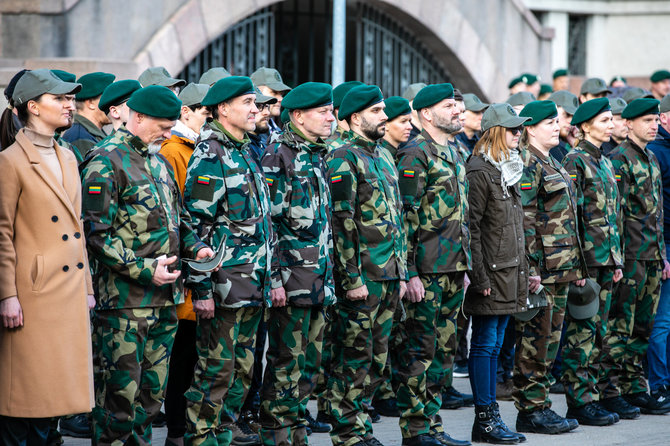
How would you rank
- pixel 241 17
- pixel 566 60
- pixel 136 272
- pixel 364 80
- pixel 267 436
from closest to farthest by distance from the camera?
pixel 136 272, pixel 267 436, pixel 241 17, pixel 364 80, pixel 566 60

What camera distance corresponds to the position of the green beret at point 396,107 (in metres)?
7.49

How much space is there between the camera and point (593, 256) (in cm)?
807

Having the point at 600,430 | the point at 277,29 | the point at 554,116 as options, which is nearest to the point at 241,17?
the point at 277,29

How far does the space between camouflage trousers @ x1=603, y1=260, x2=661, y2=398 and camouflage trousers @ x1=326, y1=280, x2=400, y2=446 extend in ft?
8.42

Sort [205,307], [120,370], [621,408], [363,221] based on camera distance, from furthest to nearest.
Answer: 1. [621,408]
2. [363,221]
3. [205,307]
4. [120,370]

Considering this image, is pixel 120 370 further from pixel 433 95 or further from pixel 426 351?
pixel 433 95

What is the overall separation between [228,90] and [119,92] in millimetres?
748

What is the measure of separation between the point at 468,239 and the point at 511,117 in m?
0.92

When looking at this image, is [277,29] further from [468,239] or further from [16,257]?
[16,257]

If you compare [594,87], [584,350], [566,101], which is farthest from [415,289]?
[594,87]

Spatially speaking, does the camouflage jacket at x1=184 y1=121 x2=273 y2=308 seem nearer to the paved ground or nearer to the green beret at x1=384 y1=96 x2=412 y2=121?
the paved ground

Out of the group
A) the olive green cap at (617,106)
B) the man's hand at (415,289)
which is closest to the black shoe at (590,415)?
the man's hand at (415,289)

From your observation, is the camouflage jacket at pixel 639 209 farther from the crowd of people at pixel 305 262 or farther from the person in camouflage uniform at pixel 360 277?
the person in camouflage uniform at pixel 360 277

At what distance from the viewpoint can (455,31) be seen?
16359 millimetres
